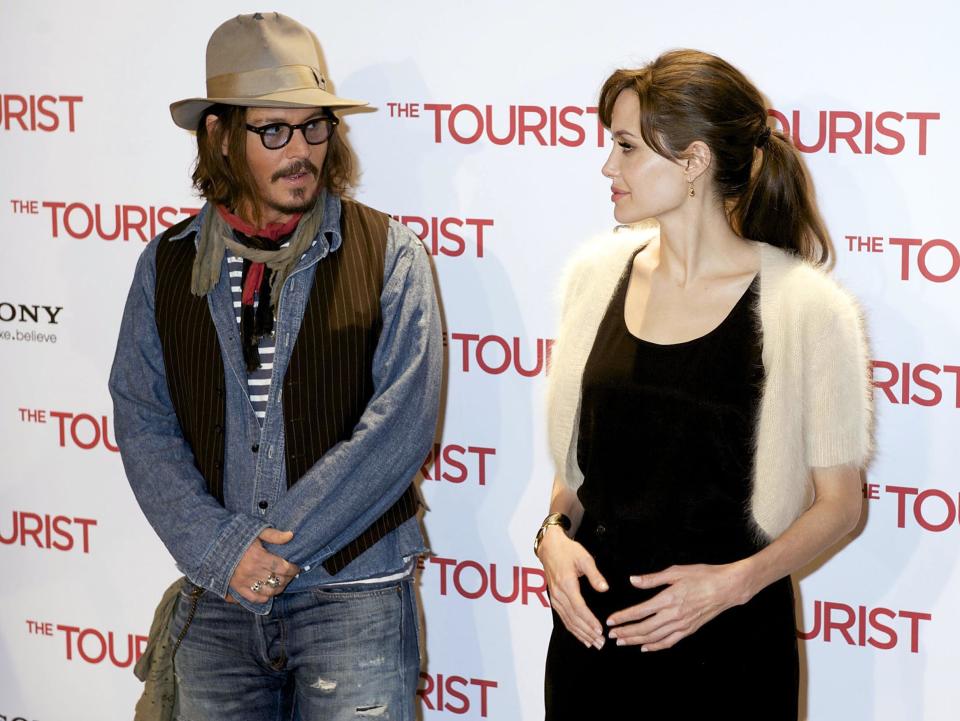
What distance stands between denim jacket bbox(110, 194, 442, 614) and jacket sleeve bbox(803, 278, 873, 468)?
2.71ft

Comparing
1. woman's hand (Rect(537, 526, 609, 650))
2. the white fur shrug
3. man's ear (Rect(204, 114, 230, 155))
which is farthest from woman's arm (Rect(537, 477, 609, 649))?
man's ear (Rect(204, 114, 230, 155))

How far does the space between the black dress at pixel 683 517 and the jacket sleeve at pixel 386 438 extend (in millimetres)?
435

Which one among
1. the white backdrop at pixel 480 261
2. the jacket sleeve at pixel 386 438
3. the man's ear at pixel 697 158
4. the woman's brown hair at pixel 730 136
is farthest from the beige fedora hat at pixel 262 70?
the man's ear at pixel 697 158

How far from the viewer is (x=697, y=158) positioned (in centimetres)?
243

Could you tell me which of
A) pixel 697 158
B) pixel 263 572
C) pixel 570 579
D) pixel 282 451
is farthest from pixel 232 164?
pixel 570 579

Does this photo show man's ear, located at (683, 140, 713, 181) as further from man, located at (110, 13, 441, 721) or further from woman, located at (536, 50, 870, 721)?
man, located at (110, 13, 441, 721)

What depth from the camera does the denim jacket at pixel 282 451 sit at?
2.69 m

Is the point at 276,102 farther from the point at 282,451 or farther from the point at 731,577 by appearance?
the point at 731,577

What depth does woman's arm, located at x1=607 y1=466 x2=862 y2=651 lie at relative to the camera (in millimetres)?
2357

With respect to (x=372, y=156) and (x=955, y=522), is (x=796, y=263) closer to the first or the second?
(x=955, y=522)

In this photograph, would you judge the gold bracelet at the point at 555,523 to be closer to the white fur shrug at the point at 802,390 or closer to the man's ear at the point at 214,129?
the white fur shrug at the point at 802,390

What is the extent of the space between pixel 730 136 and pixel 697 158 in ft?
0.23

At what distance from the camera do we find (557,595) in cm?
250

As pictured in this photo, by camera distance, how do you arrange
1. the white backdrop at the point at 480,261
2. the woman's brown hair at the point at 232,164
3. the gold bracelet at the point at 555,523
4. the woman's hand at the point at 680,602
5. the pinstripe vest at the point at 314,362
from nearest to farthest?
the woman's hand at the point at 680,602, the gold bracelet at the point at 555,523, the pinstripe vest at the point at 314,362, the woman's brown hair at the point at 232,164, the white backdrop at the point at 480,261
